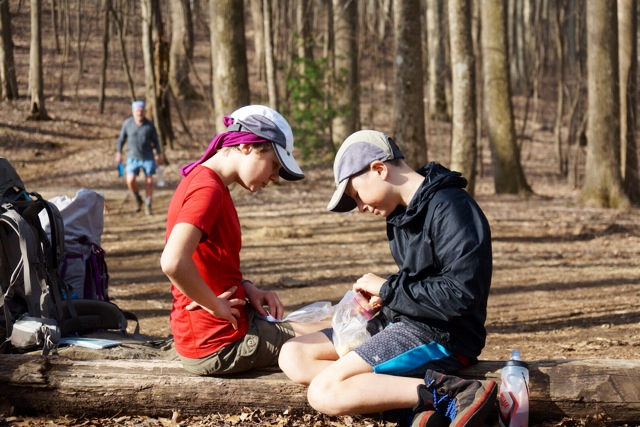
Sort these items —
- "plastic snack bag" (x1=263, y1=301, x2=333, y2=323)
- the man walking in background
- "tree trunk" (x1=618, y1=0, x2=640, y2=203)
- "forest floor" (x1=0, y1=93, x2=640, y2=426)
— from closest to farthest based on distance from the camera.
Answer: "plastic snack bag" (x1=263, y1=301, x2=333, y2=323)
"forest floor" (x1=0, y1=93, x2=640, y2=426)
the man walking in background
"tree trunk" (x1=618, y1=0, x2=640, y2=203)

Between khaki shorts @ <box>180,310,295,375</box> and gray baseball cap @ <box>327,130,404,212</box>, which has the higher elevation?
gray baseball cap @ <box>327,130,404,212</box>

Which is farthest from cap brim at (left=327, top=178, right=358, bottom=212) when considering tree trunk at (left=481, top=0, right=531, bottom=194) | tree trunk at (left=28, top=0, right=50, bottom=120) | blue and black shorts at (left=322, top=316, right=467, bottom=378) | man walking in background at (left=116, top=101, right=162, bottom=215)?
tree trunk at (left=28, top=0, right=50, bottom=120)

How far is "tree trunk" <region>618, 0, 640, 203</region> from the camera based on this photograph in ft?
45.9

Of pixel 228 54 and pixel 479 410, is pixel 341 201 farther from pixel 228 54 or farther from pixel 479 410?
pixel 228 54

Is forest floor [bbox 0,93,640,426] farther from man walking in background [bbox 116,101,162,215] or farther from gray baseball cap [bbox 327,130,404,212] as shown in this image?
gray baseball cap [bbox 327,130,404,212]

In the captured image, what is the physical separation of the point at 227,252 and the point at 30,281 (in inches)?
57.0

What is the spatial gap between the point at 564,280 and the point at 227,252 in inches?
244

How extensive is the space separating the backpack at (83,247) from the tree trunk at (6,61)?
2018 cm

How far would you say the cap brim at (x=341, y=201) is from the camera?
380cm

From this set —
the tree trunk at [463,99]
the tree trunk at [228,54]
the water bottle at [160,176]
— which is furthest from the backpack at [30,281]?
the tree trunk at [228,54]

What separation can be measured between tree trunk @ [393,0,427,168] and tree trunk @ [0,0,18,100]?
15750 millimetres

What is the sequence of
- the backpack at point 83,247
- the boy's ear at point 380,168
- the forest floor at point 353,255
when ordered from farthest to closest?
the forest floor at point 353,255 < the backpack at point 83,247 < the boy's ear at point 380,168

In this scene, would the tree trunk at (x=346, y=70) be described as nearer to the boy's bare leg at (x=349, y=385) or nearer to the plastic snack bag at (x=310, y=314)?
the plastic snack bag at (x=310, y=314)

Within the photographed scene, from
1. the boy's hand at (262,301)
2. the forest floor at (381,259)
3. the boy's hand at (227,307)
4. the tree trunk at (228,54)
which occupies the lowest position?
the forest floor at (381,259)
